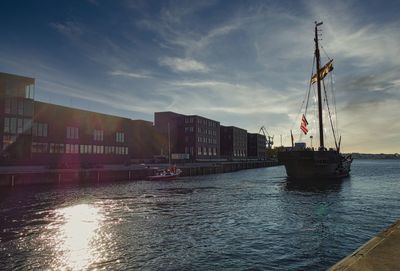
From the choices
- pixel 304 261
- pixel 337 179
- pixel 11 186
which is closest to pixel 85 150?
pixel 11 186

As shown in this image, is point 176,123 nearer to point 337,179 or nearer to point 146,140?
point 146,140

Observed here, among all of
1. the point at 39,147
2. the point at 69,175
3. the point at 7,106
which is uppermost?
the point at 7,106

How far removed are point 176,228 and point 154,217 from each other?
14.8 ft

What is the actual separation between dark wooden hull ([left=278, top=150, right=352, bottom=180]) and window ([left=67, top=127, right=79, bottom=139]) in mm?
49370

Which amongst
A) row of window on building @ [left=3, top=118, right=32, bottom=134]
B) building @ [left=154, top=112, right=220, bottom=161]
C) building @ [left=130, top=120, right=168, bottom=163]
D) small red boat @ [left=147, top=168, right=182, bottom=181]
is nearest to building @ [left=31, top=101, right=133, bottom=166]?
row of window on building @ [left=3, top=118, right=32, bottom=134]

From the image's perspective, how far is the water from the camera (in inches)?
600

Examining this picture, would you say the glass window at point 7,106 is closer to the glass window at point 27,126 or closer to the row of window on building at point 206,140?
the glass window at point 27,126

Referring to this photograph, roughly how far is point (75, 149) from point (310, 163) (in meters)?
54.7

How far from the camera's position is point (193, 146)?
14300 centimetres

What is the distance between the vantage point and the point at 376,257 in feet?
27.2

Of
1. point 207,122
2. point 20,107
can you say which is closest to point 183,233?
point 20,107

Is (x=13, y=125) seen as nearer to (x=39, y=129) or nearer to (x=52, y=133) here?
(x=39, y=129)

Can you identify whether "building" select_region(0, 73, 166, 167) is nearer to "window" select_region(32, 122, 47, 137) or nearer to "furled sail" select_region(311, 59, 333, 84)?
"window" select_region(32, 122, 47, 137)

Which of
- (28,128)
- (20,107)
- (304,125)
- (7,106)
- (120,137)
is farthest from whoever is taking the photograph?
(120,137)
